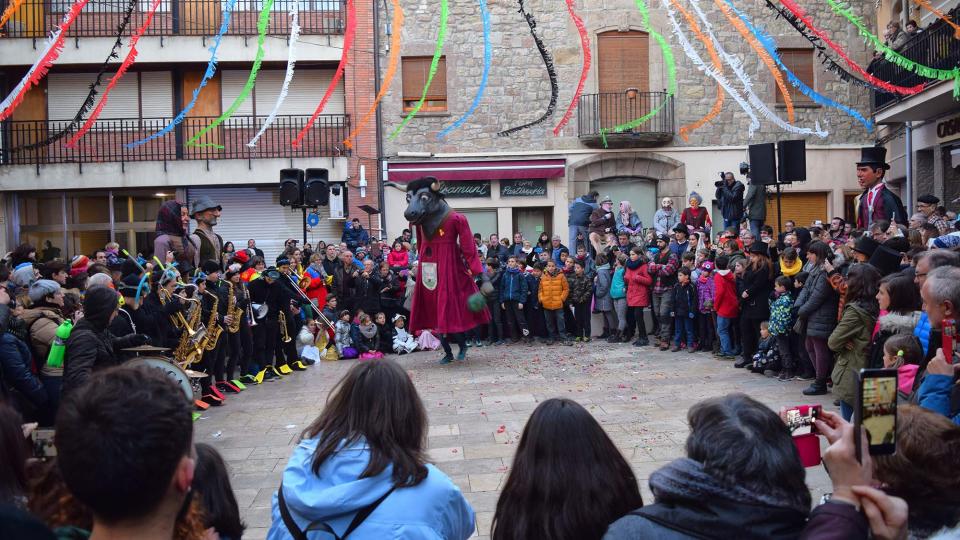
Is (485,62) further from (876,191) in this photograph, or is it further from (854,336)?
(854,336)

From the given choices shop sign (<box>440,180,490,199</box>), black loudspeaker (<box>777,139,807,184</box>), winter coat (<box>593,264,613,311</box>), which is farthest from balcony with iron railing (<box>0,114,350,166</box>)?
black loudspeaker (<box>777,139,807,184</box>)

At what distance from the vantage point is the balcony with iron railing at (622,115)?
23.6 m

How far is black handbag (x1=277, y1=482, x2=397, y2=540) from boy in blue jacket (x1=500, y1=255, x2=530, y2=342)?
12.8 meters

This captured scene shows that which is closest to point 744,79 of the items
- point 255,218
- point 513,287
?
point 513,287

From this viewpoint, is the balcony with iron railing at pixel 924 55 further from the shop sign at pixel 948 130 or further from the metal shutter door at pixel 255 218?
the metal shutter door at pixel 255 218

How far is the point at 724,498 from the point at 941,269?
2852mm

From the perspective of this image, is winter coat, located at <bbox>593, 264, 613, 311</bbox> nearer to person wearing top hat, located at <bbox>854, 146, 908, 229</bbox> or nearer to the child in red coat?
the child in red coat

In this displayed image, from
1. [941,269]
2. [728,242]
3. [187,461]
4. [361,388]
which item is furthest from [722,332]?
[187,461]

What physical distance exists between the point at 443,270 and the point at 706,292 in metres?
3.95

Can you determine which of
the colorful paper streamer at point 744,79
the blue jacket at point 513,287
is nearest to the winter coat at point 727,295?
the colorful paper streamer at point 744,79

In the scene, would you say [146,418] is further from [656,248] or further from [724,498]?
[656,248]

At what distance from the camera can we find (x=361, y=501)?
3057 millimetres

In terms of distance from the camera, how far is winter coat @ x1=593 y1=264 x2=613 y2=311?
15.9 m

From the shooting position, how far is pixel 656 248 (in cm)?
1698
